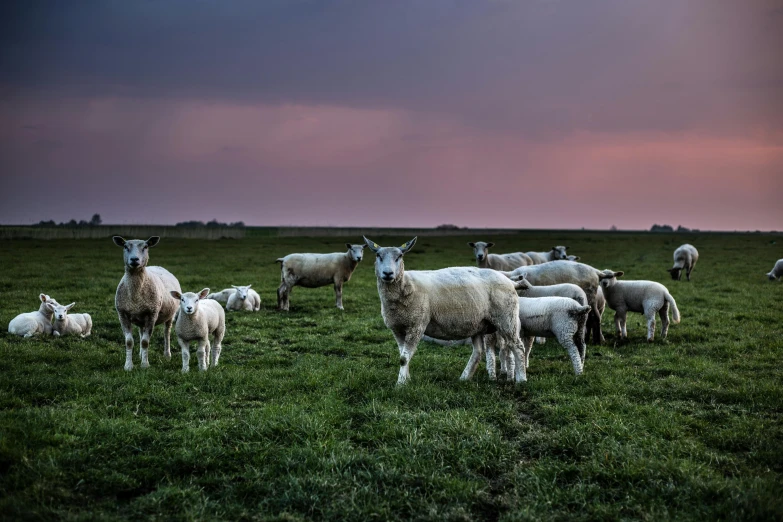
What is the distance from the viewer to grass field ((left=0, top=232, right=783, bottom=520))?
4957mm

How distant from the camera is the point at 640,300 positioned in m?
13.0

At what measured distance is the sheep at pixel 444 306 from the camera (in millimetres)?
8617

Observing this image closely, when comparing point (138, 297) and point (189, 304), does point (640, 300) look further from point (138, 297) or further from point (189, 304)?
point (138, 297)

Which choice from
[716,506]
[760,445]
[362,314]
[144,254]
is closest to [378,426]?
[716,506]

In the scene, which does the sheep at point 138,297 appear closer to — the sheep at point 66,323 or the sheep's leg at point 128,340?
the sheep's leg at point 128,340

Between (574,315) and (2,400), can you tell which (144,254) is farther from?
(574,315)

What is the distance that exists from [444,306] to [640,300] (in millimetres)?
6680

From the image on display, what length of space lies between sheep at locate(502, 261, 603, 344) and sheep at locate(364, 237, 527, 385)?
3.75m

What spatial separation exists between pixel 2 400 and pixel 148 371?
2.19m

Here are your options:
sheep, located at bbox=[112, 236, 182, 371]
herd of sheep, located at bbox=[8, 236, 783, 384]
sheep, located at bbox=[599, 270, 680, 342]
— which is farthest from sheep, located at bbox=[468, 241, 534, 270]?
sheep, located at bbox=[112, 236, 182, 371]

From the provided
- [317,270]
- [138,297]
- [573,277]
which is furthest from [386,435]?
[317,270]

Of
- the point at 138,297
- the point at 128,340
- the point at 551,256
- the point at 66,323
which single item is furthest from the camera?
the point at 551,256

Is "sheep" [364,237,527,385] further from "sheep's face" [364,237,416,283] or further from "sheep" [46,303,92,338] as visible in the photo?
"sheep" [46,303,92,338]

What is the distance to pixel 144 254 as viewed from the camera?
1036 centimetres
